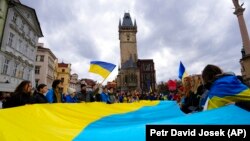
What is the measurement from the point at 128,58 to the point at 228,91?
283ft

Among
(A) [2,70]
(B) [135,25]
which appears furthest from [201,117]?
(B) [135,25]

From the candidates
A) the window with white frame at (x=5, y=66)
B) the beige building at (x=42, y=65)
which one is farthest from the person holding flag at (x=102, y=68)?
the beige building at (x=42, y=65)

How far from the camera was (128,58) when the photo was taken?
89.1 metres

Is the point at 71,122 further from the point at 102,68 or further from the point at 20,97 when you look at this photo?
the point at 102,68

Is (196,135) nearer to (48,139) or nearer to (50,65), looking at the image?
(48,139)

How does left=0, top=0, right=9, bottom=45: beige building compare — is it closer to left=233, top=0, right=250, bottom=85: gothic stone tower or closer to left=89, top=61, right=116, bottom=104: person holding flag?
left=89, top=61, right=116, bottom=104: person holding flag

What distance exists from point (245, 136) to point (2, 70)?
26.8 meters

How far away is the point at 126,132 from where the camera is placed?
264 cm

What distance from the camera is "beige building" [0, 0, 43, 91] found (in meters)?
24.8

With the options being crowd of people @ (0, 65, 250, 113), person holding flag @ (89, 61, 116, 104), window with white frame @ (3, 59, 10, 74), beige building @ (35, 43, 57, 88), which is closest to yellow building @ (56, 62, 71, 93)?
beige building @ (35, 43, 57, 88)

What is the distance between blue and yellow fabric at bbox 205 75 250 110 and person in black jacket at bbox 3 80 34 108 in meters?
4.93

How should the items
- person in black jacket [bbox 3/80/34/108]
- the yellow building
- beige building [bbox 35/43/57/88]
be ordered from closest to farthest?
1. person in black jacket [bbox 3/80/34/108]
2. beige building [bbox 35/43/57/88]
3. the yellow building

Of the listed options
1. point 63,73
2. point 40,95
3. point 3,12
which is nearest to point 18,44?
point 3,12

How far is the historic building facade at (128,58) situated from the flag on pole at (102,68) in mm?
70290
